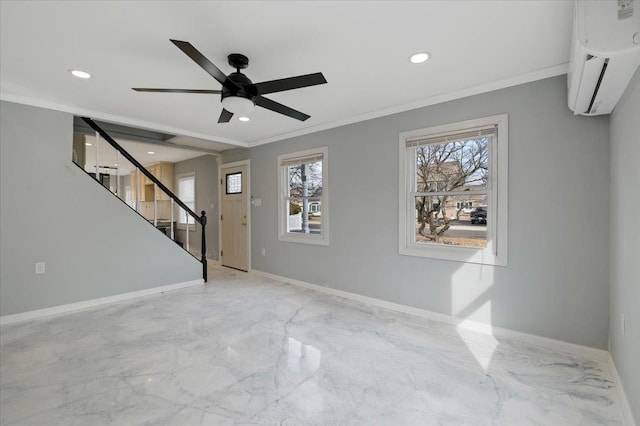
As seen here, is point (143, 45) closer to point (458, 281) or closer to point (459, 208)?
point (459, 208)

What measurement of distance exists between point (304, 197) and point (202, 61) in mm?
2899

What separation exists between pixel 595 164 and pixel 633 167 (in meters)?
0.81

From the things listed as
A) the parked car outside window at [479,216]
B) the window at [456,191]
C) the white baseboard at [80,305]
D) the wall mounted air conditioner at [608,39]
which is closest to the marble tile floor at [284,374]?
the white baseboard at [80,305]

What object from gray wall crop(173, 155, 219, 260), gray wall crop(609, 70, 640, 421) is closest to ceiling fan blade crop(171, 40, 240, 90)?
gray wall crop(609, 70, 640, 421)

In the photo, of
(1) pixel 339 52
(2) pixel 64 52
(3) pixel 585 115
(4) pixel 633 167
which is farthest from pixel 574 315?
(2) pixel 64 52

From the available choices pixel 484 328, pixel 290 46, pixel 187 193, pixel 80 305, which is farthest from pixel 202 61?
pixel 187 193

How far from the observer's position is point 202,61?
1732 millimetres

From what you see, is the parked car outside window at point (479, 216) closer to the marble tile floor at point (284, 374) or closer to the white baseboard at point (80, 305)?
the marble tile floor at point (284, 374)

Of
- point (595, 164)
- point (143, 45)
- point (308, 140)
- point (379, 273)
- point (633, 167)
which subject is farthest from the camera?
point (308, 140)

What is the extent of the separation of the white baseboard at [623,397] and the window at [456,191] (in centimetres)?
101

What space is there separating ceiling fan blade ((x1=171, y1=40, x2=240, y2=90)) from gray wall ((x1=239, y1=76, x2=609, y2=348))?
2.05 meters

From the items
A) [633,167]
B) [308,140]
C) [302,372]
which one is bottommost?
[302,372]

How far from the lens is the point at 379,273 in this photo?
3.59 meters

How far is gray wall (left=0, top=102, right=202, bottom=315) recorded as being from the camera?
3102mm
